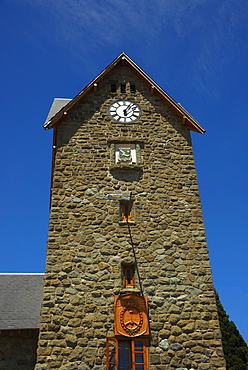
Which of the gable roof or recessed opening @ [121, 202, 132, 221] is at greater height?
the gable roof

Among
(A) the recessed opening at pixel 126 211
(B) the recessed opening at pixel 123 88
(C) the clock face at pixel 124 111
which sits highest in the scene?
(B) the recessed opening at pixel 123 88

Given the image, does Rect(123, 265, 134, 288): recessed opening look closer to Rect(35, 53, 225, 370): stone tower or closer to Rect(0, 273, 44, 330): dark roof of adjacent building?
Rect(35, 53, 225, 370): stone tower

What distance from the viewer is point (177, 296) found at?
34.3 ft

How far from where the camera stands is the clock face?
542 inches

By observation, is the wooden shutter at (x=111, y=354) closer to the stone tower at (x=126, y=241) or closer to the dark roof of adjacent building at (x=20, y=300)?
the stone tower at (x=126, y=241)

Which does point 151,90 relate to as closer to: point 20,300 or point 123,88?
point 123,88

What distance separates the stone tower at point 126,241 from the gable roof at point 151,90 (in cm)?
5

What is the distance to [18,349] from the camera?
11.5 meters

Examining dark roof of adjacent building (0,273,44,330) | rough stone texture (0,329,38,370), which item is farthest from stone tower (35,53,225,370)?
dark roof of adjacent building (0,273,44,330)

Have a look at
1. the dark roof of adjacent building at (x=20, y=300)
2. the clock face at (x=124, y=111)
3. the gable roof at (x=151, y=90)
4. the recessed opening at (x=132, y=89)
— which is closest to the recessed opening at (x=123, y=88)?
the recessed opening at (x=132, y=89)

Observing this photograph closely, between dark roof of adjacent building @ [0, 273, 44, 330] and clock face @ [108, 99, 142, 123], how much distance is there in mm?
7535

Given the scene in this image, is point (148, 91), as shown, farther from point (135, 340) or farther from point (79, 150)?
point (135, 340)

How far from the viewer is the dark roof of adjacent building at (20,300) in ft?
39.8

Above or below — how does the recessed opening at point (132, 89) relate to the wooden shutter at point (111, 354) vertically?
above
